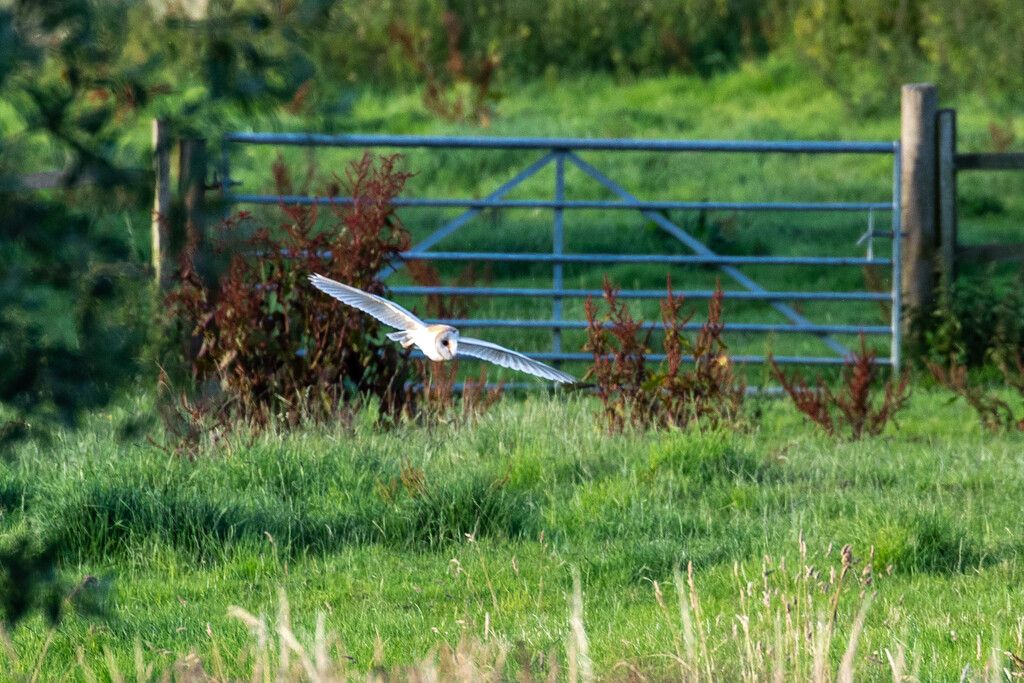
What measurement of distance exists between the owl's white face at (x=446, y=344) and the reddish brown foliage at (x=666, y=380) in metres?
2.79

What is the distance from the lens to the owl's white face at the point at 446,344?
326 centimetres

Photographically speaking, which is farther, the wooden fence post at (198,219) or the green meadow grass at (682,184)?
the green meadow grass at (682,184)

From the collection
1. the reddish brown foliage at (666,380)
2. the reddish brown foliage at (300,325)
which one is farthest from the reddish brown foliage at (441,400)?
the reddish brown foliage at (666,380)

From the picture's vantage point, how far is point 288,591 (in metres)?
4.04

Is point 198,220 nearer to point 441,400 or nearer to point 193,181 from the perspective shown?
point 193,181

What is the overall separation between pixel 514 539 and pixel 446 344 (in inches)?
58.7

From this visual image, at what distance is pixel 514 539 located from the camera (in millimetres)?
4578

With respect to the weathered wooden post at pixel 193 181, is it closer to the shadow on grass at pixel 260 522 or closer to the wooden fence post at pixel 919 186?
the shadow on grass at pixel 260 522

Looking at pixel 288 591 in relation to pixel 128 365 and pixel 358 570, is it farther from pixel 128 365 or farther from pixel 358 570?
pixel 128 365

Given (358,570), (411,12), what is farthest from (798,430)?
(411,12)

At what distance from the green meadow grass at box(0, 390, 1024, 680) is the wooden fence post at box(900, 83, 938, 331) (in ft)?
7.44

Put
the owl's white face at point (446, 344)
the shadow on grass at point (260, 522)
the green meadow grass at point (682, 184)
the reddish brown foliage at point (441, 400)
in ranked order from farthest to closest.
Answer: the green meadow grass at point (682, 184)
the reddish brown foliage at point (441, 400)
the shadow on grass at point (260, 522)
the owl's white face at point (446, 344)

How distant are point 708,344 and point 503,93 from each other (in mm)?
10664

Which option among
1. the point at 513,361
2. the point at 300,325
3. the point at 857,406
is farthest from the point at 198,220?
the point at 857,406
